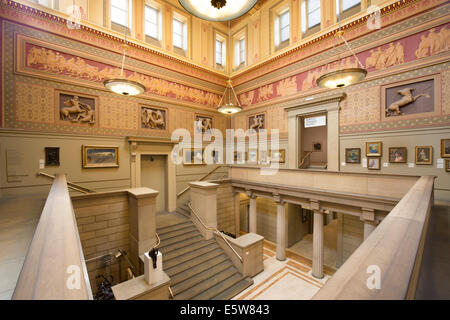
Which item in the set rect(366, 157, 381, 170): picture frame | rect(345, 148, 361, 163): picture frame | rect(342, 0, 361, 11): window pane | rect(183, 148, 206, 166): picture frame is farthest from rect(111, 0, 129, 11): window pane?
rect(366, 157, 381, 170): picture frame

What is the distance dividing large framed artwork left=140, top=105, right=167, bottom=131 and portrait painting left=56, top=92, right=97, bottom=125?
2219mm

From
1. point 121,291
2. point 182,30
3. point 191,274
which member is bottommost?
point 191,274

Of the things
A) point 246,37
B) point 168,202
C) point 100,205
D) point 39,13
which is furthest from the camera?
point 246,37

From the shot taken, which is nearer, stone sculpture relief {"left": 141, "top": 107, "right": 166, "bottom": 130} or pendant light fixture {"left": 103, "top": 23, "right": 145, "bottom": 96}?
pendant light fixture {"left": 103, "top": 23, "right": 145, "bottom": 96}

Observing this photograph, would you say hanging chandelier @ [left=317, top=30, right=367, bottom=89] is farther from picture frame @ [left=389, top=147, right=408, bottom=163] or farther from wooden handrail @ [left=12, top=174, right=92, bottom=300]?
wooden handrail @ [left=12, top=174, right=92, bottom=300]

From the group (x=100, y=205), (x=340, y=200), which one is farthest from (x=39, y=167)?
(x=340, y=200)

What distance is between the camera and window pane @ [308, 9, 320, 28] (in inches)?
408

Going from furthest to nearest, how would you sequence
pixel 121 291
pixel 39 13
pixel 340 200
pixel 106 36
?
1. pixel 106 36
2. pixel 39 13
3. pixel 340 200
4. pixel 121 291

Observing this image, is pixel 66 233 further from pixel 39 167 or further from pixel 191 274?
pixel 39 167

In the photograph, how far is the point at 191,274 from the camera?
6.85 metres

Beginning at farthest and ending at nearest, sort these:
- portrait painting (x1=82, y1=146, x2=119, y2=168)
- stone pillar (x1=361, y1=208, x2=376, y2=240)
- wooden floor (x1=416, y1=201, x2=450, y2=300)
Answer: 1. portrait painting (x1=82, y1=146, x2=119, y2=168)
2. stone pillar (x1=361, y1=208, x2=376, y2=240)
3. wooden floor (x1=416, y1=201, x2=450, y2=300)

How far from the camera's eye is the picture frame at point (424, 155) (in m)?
6.93

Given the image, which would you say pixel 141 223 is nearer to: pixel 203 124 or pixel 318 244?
pixel 318 244

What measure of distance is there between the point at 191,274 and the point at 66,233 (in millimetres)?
6649
